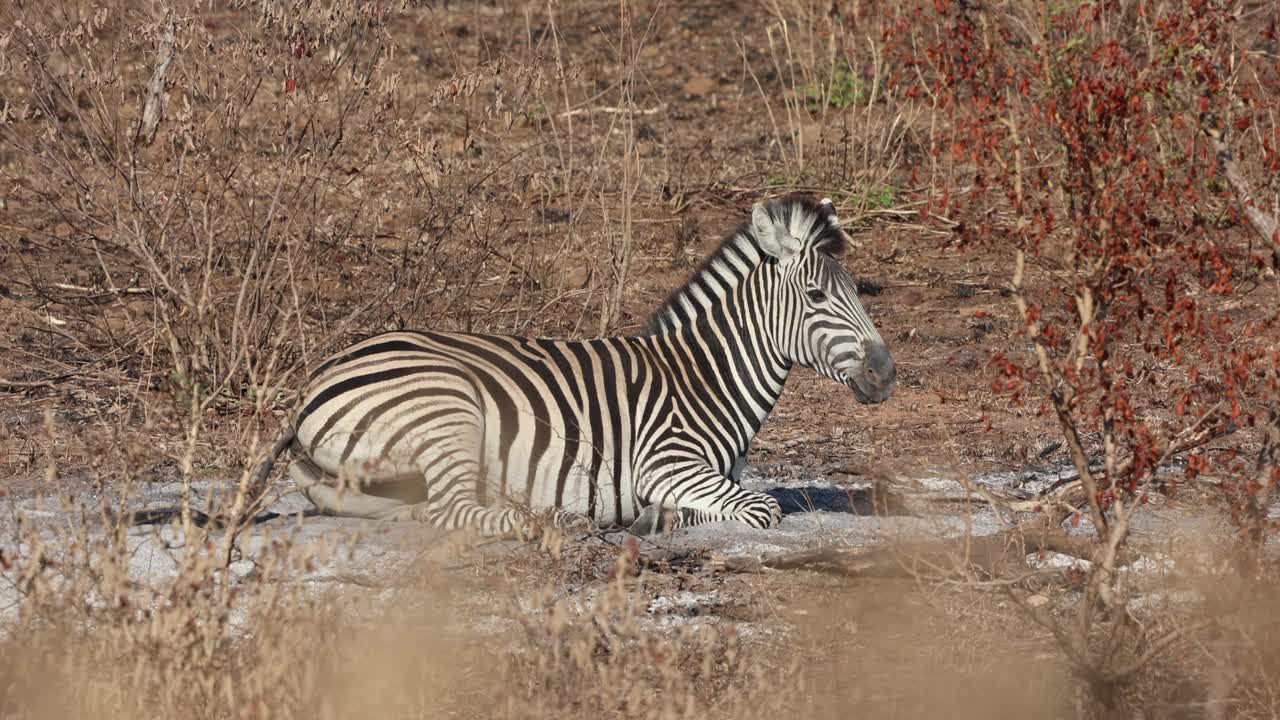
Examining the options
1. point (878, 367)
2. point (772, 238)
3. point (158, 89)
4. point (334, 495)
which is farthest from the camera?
point (158, 89)

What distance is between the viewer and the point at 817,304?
722 cm

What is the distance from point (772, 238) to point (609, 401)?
1.04m

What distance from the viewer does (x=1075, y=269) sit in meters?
4.98

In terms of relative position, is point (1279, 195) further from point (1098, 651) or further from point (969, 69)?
point (1098, 651)

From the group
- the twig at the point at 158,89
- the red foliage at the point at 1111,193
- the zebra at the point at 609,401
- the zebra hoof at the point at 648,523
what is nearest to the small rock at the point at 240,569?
the zebra at the point at 609,401

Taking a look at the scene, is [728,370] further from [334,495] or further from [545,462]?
[334,495]

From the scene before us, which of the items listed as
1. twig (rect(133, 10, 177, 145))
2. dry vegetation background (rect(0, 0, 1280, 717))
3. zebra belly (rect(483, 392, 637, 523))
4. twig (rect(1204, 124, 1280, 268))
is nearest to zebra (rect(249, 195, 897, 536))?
zebra belly (rect(483, 392, 637, 523))

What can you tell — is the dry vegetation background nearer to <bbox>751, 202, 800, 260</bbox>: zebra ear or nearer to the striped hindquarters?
the striped hindquarters

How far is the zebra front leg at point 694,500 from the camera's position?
267 inches

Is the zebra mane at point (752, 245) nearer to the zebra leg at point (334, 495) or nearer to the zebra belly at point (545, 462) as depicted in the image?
the zebra belly at point (545, 462)

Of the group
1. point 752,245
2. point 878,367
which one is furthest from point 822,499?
point 752,245

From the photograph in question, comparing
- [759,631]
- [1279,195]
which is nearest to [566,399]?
[759,631]

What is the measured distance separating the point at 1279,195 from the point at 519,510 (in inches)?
113

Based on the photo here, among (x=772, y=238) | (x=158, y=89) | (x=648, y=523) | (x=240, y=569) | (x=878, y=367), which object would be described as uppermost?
(x=158, y=89)
